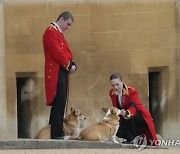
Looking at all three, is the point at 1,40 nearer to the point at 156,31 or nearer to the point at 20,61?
the point at 20,61

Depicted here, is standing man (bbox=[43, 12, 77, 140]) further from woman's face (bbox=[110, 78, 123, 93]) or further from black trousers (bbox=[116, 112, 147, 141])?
black trousers (bbox=[116, 112, 147, 141])

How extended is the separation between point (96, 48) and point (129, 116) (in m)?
3.17

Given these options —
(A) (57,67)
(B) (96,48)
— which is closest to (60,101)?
(A) (57,67)

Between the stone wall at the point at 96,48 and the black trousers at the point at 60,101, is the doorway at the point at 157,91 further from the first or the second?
the black trousers at the point at 60,101

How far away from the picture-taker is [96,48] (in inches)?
611

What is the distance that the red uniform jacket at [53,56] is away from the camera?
1211 centimetres

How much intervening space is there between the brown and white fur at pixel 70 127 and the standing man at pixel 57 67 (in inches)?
8.2

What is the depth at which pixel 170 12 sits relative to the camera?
1564 cm

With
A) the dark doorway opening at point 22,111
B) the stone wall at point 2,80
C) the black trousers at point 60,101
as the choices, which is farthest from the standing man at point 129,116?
the dark doorway opening at point 22,111

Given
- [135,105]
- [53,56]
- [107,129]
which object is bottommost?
[107,129]

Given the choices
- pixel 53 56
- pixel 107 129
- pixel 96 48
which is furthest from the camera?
pixel 96 48

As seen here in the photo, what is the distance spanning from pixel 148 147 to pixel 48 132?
1.23 meters
